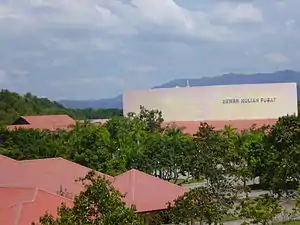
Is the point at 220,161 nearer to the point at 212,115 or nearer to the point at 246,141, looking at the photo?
the point at 246,141

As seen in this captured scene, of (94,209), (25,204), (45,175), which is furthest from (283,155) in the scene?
(94,209)

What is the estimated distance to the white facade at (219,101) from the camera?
46.2 m

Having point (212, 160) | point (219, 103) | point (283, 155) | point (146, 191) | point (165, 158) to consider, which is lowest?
point (146, 191)

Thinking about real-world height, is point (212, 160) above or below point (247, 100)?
below

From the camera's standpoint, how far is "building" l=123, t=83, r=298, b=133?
46.1m

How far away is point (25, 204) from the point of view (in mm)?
13430

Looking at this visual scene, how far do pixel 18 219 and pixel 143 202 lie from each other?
566 centimetres

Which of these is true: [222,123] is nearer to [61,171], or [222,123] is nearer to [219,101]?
[219,101]

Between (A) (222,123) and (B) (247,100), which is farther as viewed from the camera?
(B) (247,100)

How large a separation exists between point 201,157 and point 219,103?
29666mm

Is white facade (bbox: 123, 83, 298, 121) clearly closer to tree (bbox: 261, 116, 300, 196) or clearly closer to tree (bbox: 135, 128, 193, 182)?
tree (bbox: 135, 128, 193, 182)

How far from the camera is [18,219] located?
1274 cm

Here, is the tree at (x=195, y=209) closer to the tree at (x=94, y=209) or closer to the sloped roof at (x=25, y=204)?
the sloped roof at (x=25, y=204)

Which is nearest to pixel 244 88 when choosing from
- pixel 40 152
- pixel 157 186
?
pixel 40 152
